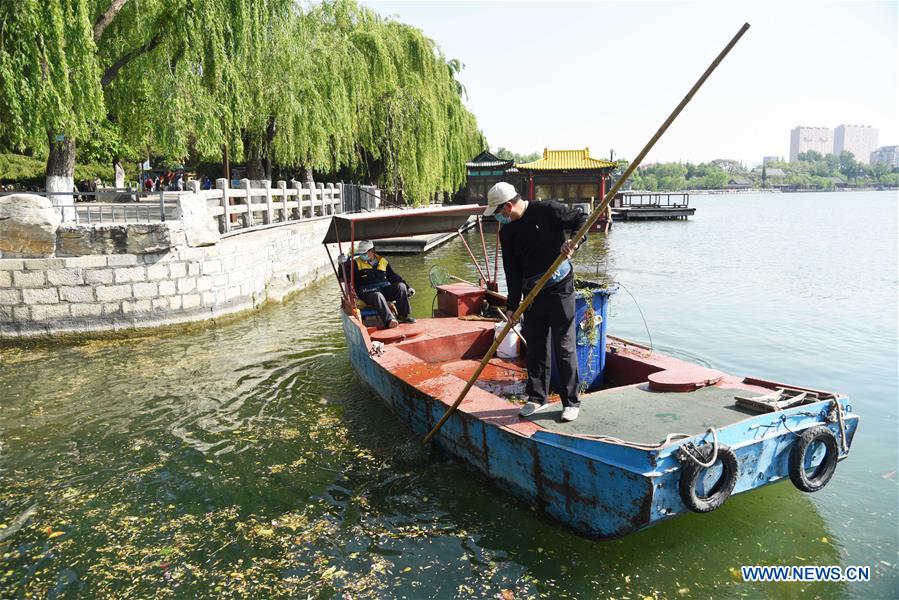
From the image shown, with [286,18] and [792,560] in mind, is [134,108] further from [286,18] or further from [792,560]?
[792,560]

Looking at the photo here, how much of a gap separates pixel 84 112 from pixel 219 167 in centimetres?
2015

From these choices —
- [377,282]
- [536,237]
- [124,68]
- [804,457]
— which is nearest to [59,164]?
[124,68]

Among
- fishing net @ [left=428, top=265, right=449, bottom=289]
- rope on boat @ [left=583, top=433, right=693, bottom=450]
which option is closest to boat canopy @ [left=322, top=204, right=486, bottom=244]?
fishing net @ [left=428, top=265, right=449, bottom=289]

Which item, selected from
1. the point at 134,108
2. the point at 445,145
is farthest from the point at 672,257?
the point at 134,108

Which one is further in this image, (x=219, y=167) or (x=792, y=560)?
(x=219, y=167)

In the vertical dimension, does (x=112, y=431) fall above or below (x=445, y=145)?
below

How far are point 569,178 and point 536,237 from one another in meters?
34.1

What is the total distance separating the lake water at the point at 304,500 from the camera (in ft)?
13.2

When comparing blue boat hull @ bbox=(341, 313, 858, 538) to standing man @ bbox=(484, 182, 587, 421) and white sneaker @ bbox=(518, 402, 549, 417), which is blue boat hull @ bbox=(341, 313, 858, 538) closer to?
white sneaker @ bbox=(518, 402, 549, 417)

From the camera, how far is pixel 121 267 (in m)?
9.85

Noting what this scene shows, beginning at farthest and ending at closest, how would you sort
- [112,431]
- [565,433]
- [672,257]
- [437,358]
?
[672,257] → [437,358] → [112,431] → [565,433]

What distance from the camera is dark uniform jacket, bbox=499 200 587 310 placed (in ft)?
14.7

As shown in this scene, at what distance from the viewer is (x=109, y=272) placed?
32.2 feet

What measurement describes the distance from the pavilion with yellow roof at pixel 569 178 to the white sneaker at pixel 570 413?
108 ft
